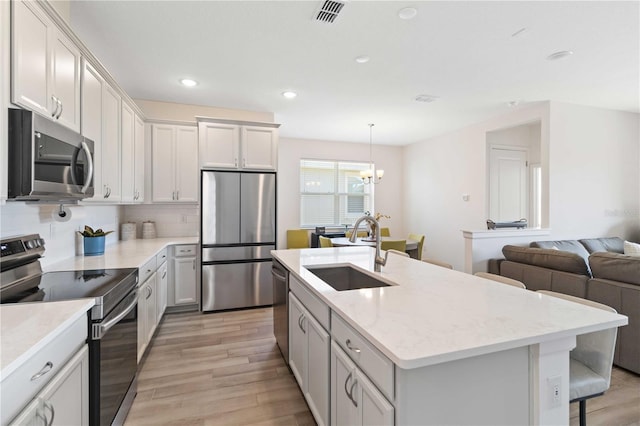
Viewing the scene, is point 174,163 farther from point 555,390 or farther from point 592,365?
point 592,365

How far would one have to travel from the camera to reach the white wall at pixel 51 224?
1875 mm

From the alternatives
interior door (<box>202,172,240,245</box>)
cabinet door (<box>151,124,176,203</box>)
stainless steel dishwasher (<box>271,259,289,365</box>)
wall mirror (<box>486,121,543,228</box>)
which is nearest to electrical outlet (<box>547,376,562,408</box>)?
stainless steel dishwasher (<box>271,259,289,365</box>)

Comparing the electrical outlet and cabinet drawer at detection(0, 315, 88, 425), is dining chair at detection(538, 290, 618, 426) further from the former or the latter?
cabinet drawer at detection(0, 315, 88, 425)

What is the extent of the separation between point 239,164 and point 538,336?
3596mm

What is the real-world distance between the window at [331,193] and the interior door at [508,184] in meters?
2.63

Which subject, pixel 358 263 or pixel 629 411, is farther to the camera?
pixel 358 263

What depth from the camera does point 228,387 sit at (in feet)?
7.47

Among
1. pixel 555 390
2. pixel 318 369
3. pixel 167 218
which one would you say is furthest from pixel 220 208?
pixel 555 390

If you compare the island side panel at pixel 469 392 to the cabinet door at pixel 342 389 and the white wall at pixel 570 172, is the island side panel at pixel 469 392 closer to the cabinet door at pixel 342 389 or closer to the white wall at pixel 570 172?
the cabinet door at pixel 342 389

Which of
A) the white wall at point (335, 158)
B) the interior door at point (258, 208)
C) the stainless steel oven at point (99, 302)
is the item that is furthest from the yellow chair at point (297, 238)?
the stainless steel oven at point (99, 302)

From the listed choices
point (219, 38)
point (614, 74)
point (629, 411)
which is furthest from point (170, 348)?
point (614, 74)

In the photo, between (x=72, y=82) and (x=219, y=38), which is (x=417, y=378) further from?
(x=219, y=38)

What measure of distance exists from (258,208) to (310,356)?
8.15ft

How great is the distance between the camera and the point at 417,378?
0.97m
